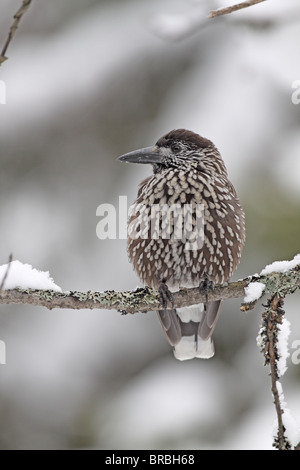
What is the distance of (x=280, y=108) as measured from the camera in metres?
6.88

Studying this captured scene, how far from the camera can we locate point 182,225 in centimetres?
484

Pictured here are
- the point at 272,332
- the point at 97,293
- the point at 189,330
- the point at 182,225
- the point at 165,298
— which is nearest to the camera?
the point at 272,332

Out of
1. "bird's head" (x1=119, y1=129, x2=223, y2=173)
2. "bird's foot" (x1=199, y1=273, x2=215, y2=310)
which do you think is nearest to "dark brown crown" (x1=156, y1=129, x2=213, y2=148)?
"bird's head" (x1=119, y1=129, x2=223, y2=173)

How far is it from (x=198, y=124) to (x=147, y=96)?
2.65 feet

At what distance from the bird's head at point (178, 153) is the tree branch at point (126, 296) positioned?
1.46m

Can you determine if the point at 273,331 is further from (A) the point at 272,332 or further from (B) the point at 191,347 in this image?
(B) the point at 191,347

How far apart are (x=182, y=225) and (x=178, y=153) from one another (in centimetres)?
78

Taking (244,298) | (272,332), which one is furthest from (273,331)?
(244,298)

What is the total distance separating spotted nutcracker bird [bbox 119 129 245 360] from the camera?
490cm

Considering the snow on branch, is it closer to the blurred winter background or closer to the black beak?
the black beak

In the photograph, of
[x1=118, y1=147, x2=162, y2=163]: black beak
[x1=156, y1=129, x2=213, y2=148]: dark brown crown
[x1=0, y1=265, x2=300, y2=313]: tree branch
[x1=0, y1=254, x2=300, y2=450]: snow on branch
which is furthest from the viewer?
[x1=156, y1=129, x2=213, y2=148]: dark brown crown

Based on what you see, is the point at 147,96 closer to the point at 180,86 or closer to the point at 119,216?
the point at 180,86

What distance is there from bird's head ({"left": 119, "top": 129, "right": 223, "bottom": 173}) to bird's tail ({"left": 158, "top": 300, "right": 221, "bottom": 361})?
1.10 metres

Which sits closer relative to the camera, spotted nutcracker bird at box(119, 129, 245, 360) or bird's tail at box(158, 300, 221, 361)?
spotted nutcracker bird at box(119, 129, 245, 360)
